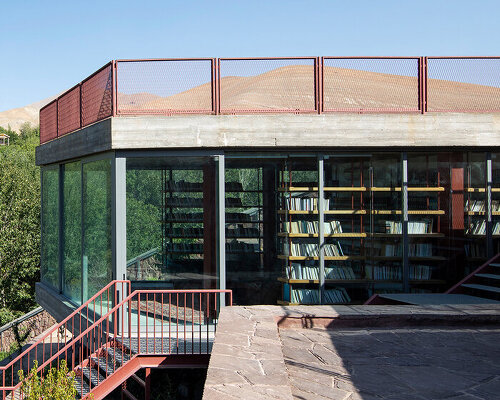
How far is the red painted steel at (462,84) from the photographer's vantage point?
11117mm

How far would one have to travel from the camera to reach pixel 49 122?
15.5m

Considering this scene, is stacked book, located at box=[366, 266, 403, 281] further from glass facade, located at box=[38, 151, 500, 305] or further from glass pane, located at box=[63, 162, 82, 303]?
glass pane, located at box=[63, 162, 82, 303]

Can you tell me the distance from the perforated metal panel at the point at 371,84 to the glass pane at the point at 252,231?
1.59 meters

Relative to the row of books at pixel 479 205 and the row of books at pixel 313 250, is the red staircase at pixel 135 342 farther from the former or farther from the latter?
the row of books at pixel 479 205

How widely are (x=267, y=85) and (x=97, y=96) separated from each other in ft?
10.0

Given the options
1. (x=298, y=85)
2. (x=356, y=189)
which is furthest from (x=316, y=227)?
(x=298, y=85)

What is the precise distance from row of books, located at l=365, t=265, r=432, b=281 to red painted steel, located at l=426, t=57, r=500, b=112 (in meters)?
2.78

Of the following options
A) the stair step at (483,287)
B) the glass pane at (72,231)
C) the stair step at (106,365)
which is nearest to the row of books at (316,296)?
the stair step at (483,287)

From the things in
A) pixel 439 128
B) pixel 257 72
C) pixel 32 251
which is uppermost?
pixel 257 72

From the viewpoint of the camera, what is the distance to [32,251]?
3328 centimetres

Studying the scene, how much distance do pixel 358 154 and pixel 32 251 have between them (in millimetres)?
25930

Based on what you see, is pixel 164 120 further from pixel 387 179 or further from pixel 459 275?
pixel 459 275

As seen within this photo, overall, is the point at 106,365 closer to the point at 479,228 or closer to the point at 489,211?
the point at 479,228

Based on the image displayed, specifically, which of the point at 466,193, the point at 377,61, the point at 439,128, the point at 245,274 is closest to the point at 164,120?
the point at 245,274
